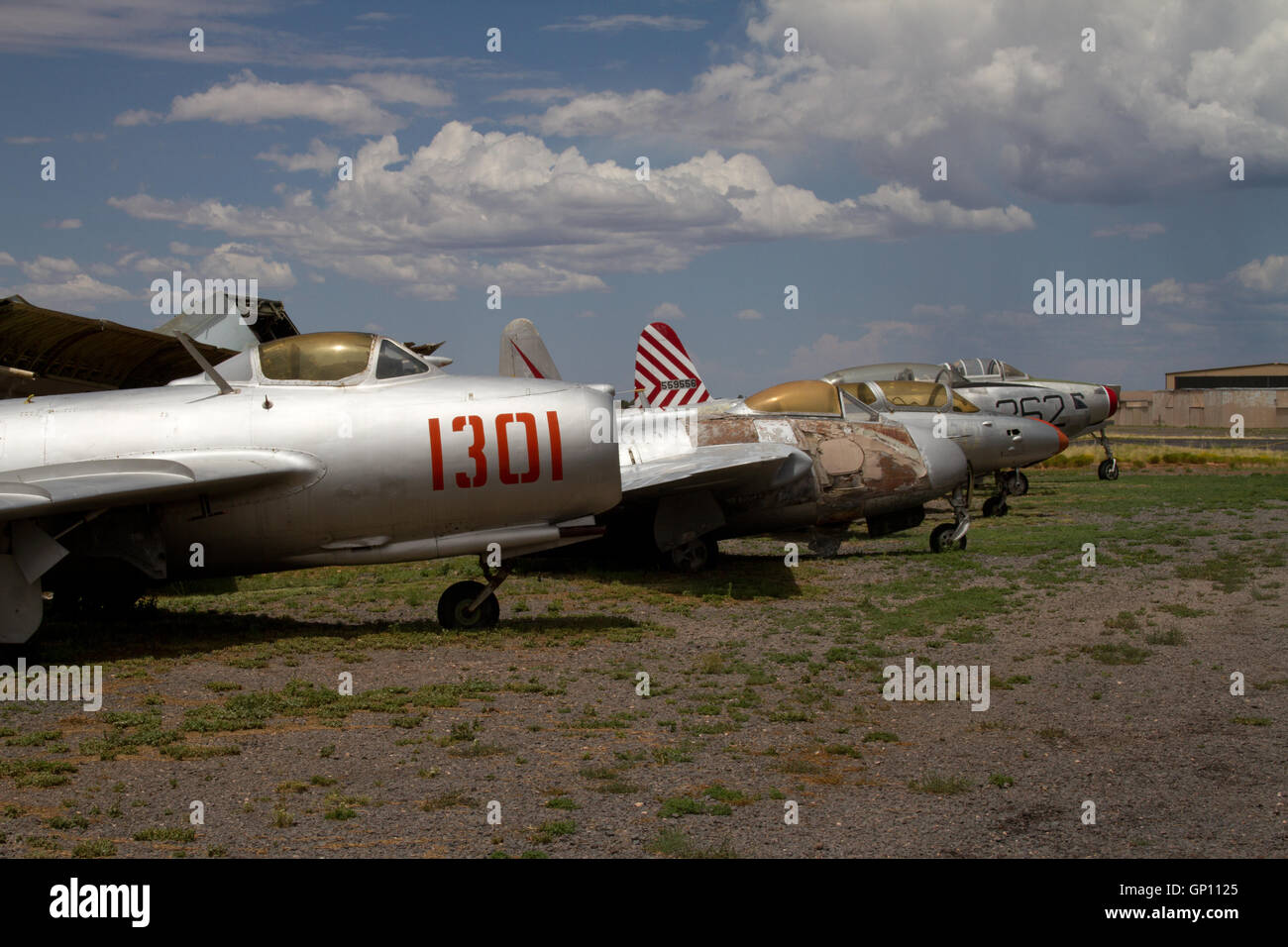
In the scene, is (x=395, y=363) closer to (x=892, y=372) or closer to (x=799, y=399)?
(x=799, y=399)

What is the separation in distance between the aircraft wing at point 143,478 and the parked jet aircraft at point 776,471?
18.1ft

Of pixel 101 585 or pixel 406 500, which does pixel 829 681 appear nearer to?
pixel 406 500

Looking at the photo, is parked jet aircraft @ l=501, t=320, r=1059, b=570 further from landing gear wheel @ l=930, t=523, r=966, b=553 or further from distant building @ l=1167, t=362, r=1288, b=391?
distant building @ l=1167, t=362, r=1288, b=391

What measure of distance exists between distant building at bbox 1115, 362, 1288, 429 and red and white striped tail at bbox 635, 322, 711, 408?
74266mm

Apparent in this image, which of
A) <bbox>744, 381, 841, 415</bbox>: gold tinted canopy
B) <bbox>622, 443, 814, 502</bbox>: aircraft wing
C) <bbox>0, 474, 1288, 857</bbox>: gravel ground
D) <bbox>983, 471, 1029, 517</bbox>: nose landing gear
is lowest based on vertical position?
<bbox>0, 474, 1288, 857</bbox>: gravel ground

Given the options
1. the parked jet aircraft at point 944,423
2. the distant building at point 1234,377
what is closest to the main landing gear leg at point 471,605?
the parked jet aircraft at point 944,423

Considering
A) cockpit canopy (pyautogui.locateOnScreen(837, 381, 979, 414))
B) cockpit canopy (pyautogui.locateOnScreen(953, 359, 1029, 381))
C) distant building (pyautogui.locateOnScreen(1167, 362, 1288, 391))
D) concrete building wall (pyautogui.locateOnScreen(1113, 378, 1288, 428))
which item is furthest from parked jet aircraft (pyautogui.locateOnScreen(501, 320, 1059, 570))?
distant building (pyautogui.locateOnScreen(1167, 362, 1288, 391))

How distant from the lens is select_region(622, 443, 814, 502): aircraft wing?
14.8 metres

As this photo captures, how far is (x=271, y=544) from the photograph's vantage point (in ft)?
34.9

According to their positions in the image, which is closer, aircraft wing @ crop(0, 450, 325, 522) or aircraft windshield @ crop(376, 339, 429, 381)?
aircraft wing @ crop(0, 450, 325, 522)

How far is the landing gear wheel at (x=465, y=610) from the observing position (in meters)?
11.3

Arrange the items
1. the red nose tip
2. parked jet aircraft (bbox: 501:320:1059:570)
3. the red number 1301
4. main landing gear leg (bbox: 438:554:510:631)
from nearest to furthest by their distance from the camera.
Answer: the red number 1301, main landing gear leg (bbox: 438:554:510:631), parked jet aircraft (bbox: 501:320:1059:570), the red nose tip
